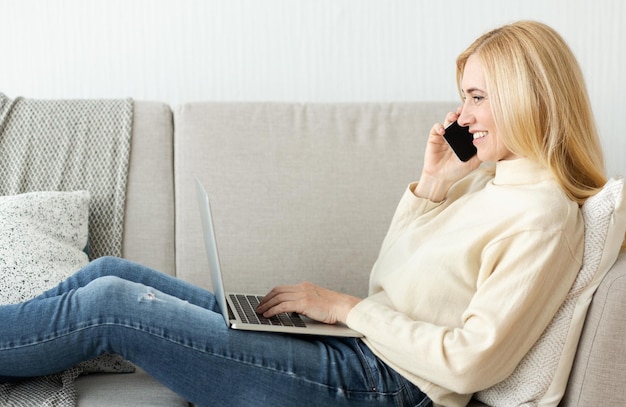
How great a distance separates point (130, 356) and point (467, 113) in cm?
79

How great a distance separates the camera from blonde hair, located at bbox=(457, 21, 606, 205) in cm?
153

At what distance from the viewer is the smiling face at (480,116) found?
63.6 inches

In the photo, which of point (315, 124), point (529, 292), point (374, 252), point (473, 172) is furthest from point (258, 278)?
point (529, 292)

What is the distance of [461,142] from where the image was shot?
180 centimetres

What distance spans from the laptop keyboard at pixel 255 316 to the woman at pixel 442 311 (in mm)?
37

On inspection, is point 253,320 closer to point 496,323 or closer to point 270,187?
point 496,323

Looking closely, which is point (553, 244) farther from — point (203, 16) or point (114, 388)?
point (203, 16)

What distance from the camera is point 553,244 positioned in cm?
143

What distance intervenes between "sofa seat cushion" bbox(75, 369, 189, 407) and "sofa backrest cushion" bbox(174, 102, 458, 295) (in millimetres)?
399

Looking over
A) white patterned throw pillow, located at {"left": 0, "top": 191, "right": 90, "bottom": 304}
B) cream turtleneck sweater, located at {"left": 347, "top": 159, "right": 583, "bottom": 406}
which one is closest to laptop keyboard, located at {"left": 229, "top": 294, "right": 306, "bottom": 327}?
cream turtleneck sweater, located at {"left": 347, "top": 159, "right": 583, "bottom": 406}

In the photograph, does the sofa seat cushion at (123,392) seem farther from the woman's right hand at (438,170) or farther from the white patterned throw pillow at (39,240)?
the woman's right hand at (438,170)

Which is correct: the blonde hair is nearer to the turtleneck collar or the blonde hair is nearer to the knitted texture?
the turtleneck collar

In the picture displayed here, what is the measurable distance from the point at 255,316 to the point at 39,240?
562 mm

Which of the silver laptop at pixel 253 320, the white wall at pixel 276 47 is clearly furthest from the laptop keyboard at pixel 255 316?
the white wall at pixel 276 47
